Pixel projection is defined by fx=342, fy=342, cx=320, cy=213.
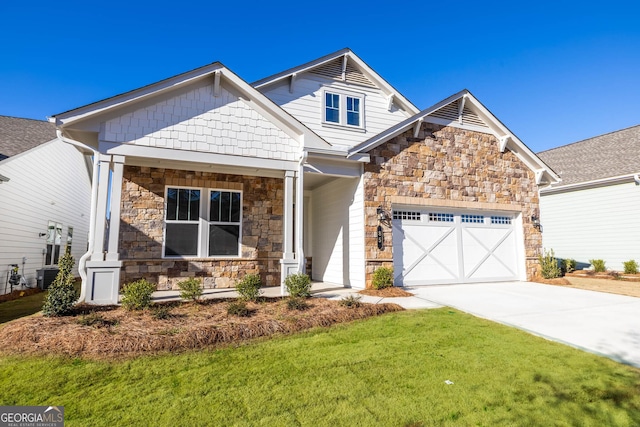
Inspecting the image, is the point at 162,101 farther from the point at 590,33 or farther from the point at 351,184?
the point at 590,33

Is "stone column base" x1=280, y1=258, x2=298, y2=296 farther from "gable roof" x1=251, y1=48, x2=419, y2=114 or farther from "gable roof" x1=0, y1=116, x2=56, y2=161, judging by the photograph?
"gable roof" x1=0, y1=116, x2=56, y2=161

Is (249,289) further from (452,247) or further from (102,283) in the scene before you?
(452,247)

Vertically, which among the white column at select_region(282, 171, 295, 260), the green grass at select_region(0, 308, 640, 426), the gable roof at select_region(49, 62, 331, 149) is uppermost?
the gable roof at select_region(49, 62, 331, 149)

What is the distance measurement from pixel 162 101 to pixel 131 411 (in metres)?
6.77

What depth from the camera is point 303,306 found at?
6922 millimetres

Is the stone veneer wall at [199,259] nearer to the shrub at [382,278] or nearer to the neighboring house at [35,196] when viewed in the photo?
the shrub at [382,278]

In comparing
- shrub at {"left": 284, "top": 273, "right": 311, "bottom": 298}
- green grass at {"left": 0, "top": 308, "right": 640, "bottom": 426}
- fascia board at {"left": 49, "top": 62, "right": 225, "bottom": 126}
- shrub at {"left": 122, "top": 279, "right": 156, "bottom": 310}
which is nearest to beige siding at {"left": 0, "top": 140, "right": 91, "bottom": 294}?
fascia board at {"left": 49, "top": 62, "right": 225, "bottom": 126}

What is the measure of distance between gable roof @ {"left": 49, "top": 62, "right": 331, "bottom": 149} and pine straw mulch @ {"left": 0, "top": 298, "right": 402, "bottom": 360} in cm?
392

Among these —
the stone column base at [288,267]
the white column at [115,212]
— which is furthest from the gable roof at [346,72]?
the stone column base at [288,267]

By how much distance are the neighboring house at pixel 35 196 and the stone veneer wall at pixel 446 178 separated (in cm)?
1097

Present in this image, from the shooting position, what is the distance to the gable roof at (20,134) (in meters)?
11.2

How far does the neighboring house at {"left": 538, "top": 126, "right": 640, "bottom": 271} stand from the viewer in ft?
45.3

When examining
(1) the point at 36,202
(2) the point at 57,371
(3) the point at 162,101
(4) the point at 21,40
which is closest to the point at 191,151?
(3) the point at 162,101

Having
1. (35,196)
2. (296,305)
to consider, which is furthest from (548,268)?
(35,196)
